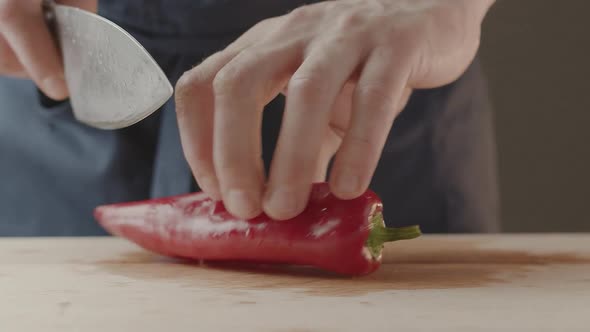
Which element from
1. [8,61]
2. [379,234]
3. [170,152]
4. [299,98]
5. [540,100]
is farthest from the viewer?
[540,100]

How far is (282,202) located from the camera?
863 mm

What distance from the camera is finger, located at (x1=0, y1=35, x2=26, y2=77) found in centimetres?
116

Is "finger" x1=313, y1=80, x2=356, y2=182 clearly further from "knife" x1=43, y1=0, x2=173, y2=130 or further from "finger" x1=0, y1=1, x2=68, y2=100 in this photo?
"finger" x1=0, y1=1, x2=68, y2=100

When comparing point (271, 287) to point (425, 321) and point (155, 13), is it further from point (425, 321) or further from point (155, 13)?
point (155, 13)

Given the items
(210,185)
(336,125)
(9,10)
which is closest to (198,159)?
(210,185)

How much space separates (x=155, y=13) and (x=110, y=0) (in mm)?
91

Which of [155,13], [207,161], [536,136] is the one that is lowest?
[536,136]

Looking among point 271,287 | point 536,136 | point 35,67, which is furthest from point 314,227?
point 536,136

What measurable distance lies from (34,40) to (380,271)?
23.0 inches

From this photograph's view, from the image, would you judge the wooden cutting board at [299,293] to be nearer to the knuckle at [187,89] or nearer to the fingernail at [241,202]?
the fingernail at [241,202]

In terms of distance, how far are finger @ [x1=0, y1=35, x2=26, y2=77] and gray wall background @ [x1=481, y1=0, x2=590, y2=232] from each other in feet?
6.42

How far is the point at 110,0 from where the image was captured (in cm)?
133

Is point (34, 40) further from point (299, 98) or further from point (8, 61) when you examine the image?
point (299, 98)

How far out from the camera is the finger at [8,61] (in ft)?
3.81
